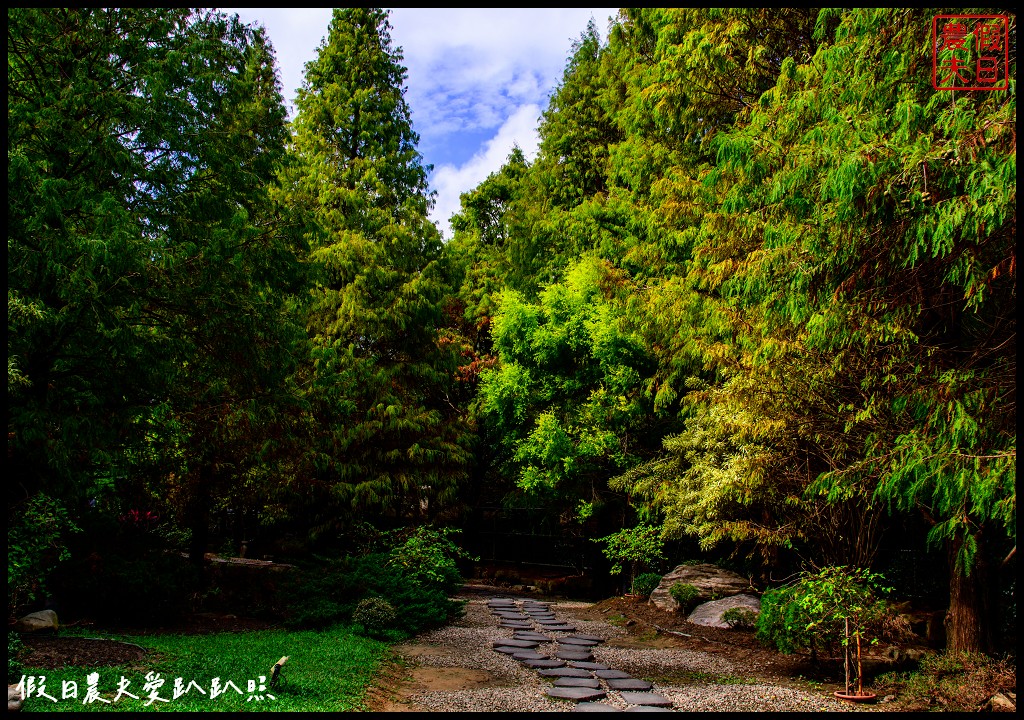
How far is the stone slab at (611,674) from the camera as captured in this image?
6.16 m

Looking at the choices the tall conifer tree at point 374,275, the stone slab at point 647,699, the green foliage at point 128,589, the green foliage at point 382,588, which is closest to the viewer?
the stone slab at point 647,699

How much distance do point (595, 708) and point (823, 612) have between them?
2.33 m

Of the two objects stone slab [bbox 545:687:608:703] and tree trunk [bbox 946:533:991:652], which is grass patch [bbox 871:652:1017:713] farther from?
stone slab [bbox 545:687:608:703]

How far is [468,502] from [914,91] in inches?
524

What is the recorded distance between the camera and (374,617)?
308 inches

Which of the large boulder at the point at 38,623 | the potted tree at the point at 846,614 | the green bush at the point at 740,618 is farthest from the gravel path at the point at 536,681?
the large boulder at the point at 38,623

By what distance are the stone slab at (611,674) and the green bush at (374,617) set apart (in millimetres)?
2667

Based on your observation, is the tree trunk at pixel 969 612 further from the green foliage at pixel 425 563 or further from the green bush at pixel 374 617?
the green foliage at pixel 425 563

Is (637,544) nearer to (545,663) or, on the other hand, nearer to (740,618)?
(740,618)

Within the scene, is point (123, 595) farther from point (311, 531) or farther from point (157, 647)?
point (311, 531)

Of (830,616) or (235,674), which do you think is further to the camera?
(830,616)

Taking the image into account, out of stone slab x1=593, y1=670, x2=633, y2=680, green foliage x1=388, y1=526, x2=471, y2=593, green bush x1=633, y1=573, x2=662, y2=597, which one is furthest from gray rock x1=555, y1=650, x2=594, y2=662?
green bush x1=633, y1=573, x2=662, y2=597
